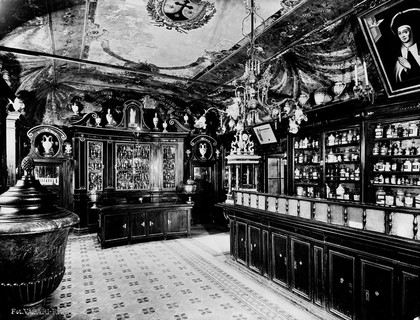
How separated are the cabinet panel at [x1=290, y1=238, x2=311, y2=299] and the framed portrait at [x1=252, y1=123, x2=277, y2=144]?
4.69m

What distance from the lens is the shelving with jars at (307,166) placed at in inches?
283

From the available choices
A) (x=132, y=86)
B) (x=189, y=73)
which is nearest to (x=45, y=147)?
(x=132, y=86)

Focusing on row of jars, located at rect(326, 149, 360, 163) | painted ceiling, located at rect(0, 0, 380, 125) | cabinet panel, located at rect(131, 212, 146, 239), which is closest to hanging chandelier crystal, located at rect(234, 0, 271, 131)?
painted ceiling, located at rect(0, 0, 380, 125)

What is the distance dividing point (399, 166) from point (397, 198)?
2.01 ft

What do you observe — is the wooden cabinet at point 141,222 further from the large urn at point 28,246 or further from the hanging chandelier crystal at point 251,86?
the large urn at point 28,246

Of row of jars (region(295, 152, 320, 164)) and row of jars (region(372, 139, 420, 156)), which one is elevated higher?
row of jars (region(372, 139, 420, 156))

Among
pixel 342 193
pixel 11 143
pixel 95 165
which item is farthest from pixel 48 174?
pixel 342 193

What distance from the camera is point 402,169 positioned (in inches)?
212

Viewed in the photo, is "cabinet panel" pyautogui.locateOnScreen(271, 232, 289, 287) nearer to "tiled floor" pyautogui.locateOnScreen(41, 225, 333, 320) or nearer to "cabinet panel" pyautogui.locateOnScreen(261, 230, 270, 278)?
"cabinet panel" pyautogui.locateOnScreen(261, 230, 270, 278)

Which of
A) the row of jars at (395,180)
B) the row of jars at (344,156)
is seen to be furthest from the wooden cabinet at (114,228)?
the row of jars at (395,180)

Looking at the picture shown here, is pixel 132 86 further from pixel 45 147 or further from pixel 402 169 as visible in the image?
pixel 402 169

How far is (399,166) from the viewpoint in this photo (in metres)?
5.48

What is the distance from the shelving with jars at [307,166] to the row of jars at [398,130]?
5.01 ft

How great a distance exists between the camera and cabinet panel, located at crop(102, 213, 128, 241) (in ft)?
24.1
